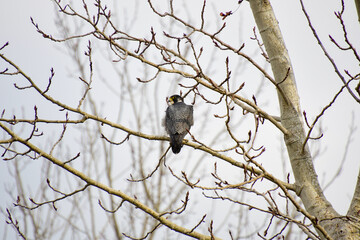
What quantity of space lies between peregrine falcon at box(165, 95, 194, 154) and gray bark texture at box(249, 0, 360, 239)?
1600 millimetres

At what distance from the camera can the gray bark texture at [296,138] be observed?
131 inches

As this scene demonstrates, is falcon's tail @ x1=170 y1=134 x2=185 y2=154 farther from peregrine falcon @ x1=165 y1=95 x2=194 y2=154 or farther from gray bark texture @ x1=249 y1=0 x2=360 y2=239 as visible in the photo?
gray bark texture @ x1=249 y1=0 x2=360 y2=239

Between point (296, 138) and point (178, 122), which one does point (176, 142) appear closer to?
point (178, 122)

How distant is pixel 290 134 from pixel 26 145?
234 cm

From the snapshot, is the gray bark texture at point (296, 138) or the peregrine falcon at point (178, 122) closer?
the gray bark texture at point (296, 138)

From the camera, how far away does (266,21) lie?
416cm

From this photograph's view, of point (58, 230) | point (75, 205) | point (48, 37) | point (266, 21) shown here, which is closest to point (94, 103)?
point (75, 205)

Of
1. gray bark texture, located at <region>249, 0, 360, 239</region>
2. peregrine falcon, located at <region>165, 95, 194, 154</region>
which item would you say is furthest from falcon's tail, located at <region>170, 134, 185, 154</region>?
gray bark texture, located at <region>249, 0, 360, 239</region>

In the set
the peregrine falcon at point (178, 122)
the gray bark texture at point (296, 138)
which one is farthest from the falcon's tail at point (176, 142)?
the gray bark texture at point (296, 138)

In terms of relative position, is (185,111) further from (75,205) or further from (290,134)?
(75,205)

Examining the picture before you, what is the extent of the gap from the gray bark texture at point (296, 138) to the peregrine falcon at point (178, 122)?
1600 millimetres

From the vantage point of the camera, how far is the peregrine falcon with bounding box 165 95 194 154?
512 centimetres

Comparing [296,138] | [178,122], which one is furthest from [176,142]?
[296,138]

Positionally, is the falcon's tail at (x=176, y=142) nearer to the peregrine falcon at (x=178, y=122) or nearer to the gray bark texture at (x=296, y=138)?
the peregrine falcon at (x=178, y=122)
